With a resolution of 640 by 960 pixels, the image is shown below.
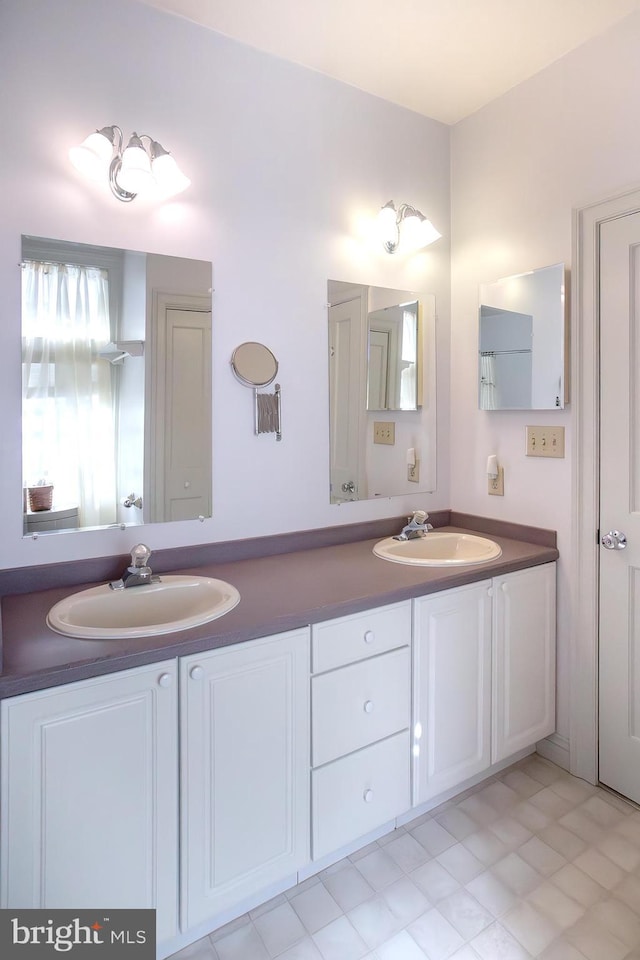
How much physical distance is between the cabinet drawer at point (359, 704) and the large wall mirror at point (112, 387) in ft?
2.29

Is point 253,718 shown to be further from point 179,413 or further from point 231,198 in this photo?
point 231,198

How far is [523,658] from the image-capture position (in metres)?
2.00

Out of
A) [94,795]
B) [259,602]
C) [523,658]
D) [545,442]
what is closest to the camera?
[94,795]

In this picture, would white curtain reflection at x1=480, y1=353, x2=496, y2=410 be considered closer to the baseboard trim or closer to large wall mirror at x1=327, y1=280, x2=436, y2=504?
large wall mirror at x1=327, y1=280, x2=436, y2=504

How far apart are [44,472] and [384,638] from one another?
3.49 feet

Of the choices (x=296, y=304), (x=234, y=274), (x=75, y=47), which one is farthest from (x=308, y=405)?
(x=75, y=47)

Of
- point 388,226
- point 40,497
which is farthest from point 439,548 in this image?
point 40,497

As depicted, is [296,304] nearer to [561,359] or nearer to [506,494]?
[561,359]

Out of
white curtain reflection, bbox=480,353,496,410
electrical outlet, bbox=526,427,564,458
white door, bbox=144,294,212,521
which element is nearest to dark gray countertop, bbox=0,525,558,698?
white door, bbox=144,294,212,521

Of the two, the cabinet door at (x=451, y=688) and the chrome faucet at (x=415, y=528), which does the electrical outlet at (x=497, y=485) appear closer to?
the chrome faucet at (x=415, y=528)

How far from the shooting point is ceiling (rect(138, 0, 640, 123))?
1.72 m

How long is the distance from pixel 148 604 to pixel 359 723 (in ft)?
2.22

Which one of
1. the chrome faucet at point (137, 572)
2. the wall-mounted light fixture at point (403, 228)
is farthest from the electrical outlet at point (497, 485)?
the chrome faucet at point (137, 572)

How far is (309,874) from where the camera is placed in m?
1.59
